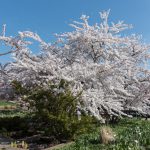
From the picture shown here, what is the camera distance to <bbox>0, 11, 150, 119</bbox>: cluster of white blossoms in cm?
1588

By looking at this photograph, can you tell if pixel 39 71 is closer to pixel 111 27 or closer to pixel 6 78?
pixel 6 78

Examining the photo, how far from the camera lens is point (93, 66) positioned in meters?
16.7

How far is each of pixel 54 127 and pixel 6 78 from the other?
4607 mm

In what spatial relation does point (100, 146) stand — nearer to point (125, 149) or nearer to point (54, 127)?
point (125, 149)

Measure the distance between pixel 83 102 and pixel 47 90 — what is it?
1835 millimetres

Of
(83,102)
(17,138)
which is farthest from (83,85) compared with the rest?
(17,138)

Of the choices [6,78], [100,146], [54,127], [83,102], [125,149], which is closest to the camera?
[125,149]

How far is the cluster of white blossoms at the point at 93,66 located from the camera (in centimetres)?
1588

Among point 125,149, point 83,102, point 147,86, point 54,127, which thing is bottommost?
point 125,149

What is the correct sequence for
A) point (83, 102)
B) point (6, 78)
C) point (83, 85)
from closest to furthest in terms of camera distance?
point (83, 102) < point (83, 85) < point (6, 78)

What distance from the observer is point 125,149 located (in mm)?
9750

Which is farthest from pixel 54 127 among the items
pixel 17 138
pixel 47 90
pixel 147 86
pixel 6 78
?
pixel 147 86

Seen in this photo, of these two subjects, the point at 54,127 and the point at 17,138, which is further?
the point at 17,138

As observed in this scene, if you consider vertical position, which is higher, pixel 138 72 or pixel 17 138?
pixel 138 72
